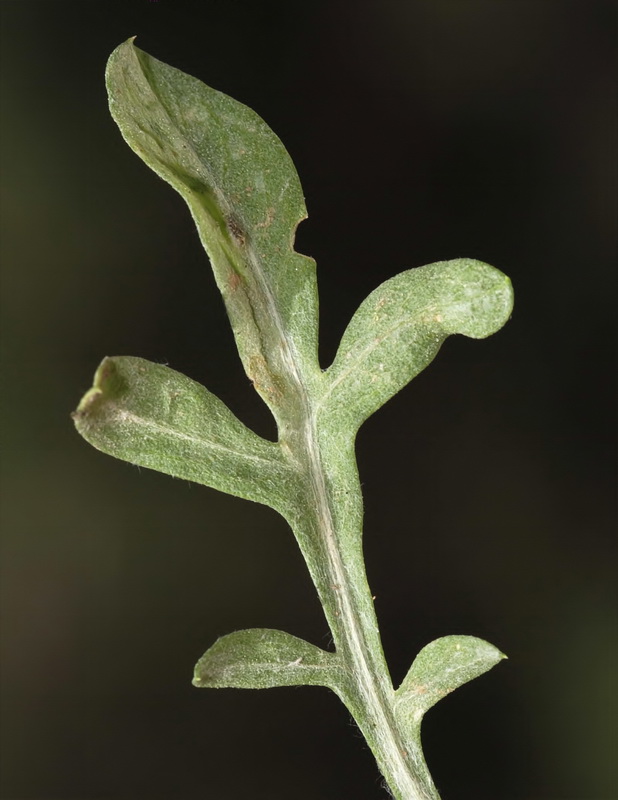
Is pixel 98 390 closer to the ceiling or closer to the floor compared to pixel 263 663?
closer to the ceiling

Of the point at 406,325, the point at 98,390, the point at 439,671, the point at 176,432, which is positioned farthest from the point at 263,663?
the point at 406,325

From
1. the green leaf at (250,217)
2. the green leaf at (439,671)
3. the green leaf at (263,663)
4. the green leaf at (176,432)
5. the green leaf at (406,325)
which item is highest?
the green leaf at (250,217)

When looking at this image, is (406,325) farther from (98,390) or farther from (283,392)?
(98,390)

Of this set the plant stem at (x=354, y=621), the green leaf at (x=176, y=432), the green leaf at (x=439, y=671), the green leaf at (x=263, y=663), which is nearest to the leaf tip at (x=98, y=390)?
the green leaf at (x=176, y=432)

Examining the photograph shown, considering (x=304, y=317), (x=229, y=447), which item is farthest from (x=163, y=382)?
(x=304, y=317)

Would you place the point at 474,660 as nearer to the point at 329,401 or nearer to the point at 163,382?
the point at 329,401

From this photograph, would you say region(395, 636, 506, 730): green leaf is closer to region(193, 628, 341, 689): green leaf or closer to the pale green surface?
the pale green surface

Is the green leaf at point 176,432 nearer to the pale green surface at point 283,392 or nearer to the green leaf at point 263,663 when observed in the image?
the pale green surface at point 283,392
